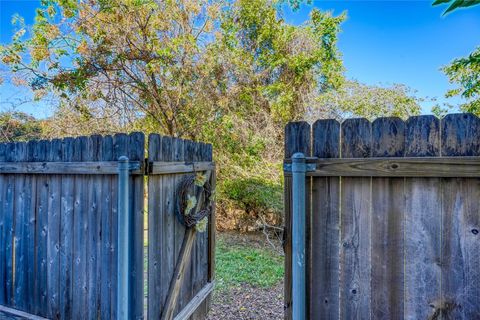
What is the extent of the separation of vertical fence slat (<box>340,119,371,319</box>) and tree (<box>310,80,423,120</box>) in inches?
220

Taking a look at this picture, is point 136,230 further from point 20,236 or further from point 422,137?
point 422,137

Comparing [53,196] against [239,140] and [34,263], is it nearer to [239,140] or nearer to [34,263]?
[34,263]

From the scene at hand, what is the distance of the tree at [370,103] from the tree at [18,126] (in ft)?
20.7

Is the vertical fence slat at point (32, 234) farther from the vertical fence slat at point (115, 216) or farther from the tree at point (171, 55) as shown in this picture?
the tree at point (171, 55)

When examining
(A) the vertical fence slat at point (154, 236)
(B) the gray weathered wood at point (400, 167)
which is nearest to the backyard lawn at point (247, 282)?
(A) the vertical fence slat at point (154, 236)

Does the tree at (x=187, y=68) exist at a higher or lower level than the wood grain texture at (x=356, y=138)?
higher

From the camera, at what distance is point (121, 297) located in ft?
6.37

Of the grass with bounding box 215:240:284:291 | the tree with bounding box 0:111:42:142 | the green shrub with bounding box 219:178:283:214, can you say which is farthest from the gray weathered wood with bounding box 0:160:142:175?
the tree with bounding box 0:111:42:142

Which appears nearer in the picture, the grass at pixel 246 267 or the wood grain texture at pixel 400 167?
the wood grain texture at pixel 400 167

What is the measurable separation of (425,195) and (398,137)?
33 cm

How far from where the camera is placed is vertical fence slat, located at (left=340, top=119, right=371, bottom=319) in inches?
61.6

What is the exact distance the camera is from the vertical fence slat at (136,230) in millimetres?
1993

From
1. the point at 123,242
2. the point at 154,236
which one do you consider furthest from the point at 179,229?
the point at 123,242

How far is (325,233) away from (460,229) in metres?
0.65
